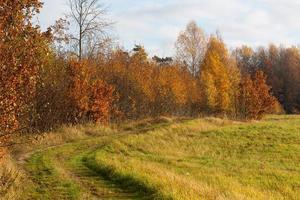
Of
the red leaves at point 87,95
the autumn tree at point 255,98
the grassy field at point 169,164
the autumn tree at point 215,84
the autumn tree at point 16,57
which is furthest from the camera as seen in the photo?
the autumn tree at point 215,84

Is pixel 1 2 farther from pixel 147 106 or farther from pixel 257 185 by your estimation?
pixel 147 106

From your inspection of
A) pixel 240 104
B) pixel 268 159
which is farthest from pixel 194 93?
pixel 268 159

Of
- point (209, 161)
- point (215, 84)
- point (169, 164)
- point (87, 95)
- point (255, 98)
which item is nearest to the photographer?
point (169, 164)

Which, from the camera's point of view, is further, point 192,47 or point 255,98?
point 192,47

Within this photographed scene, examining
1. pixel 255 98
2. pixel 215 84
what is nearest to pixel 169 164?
pixel 255 98

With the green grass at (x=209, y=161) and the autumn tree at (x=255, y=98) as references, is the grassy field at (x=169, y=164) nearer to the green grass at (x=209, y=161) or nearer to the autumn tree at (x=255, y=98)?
the green grass at (x=209, y=161)

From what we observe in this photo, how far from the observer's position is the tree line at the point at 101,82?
881 centimetres

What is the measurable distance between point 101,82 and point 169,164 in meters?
17.3

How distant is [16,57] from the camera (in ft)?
28.8

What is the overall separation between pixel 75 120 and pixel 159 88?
20955 millimetres

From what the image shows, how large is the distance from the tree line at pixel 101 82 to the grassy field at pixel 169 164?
203 cm

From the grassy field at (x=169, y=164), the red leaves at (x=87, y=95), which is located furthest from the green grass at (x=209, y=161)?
the red leaves at (x=87, y=95)

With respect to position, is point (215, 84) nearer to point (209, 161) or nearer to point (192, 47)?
point (192, 47)

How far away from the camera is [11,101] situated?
862 centimetres
